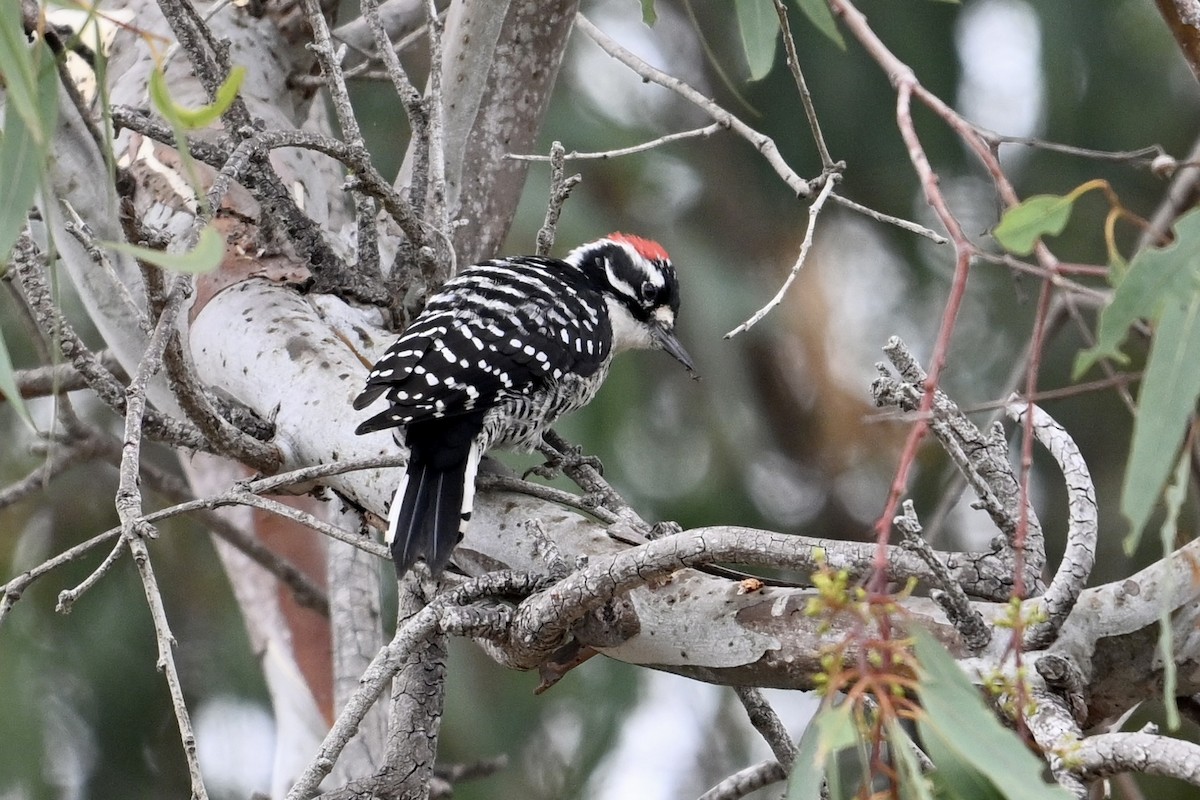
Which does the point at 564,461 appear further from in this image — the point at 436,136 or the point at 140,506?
the point at 140,506

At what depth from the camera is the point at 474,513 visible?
7.47 ft

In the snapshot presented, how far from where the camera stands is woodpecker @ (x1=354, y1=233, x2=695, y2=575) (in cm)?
219

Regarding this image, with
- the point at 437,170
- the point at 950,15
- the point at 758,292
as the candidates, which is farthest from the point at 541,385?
the point at 950,15

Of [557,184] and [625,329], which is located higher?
[625,329]

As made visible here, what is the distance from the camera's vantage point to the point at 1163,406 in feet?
3.56

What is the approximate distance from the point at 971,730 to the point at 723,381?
176 inches

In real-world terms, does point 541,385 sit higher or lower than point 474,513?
higher

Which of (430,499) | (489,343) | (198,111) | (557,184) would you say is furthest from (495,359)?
(198,111)

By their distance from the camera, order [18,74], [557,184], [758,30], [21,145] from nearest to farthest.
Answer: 1. [18,74]
2. [21,145]
3. [758,30]
4. [557,184]

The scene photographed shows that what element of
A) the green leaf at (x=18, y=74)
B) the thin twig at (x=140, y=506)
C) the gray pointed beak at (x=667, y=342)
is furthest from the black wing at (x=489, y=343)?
the green leaf at (x=18, y=74)

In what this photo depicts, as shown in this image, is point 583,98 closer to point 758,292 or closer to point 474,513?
point 758,292

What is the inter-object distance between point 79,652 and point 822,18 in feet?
15.3

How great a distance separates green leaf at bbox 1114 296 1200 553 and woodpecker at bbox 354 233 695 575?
1284mm

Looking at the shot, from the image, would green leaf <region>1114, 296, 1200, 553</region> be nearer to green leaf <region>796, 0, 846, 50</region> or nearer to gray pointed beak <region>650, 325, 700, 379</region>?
green leaf <region>796, 0, 846, 50</region>
